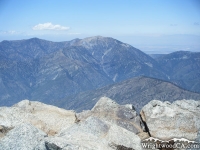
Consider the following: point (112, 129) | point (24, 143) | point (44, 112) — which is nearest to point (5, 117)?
point (44, 112)

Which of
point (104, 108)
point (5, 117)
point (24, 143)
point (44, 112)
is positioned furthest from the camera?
point (104, 108)

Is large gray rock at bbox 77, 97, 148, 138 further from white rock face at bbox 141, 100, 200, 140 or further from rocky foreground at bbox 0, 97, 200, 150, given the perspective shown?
white rock face at bbox 141, 100, 200, 140

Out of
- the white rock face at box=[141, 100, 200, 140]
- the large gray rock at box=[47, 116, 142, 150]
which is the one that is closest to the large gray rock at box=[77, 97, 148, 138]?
the white rock face at box=[141, 100, 200, 140]

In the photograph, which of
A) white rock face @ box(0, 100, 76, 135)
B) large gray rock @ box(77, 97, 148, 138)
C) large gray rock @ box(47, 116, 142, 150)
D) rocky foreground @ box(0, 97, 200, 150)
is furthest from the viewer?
large gray rock @ box(77, 97, 148, 138)

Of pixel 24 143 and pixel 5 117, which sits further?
pixel 5 117

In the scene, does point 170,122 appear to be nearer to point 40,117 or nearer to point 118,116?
point 118,116

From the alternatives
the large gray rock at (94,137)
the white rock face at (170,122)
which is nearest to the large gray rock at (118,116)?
the white rock face at (170,122)

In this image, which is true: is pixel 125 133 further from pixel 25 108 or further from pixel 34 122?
pixel 25 108
